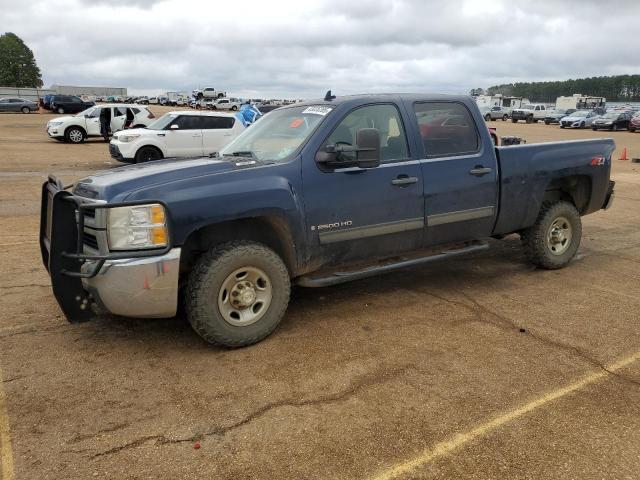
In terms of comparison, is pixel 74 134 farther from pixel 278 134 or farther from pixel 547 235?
pixel 547 235

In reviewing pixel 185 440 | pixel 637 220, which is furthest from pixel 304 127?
pixel 637 220

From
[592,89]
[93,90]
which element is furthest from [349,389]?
[592,89]

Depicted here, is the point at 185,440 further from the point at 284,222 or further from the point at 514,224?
the point at 514,224

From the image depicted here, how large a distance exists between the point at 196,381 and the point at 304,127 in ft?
7.27

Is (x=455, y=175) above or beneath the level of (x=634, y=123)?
beneath

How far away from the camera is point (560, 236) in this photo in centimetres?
593

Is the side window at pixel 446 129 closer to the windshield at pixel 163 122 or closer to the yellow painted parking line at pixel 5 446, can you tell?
the yellow painted parking line at pixel 5 446

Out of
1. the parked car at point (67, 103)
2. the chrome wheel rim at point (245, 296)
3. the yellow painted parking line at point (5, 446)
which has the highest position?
the parked car at point (67, 103)

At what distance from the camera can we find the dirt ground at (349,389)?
8.92 ft

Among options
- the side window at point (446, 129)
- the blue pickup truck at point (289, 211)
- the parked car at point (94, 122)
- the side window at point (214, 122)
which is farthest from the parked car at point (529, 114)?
the side window at point (446, 129)

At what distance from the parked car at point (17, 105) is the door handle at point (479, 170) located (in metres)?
53.7

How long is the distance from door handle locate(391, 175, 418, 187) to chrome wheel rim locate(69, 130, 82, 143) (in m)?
22.3

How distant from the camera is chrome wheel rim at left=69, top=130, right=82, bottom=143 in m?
23.3

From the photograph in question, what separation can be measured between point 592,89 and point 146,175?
162907 millimetres
